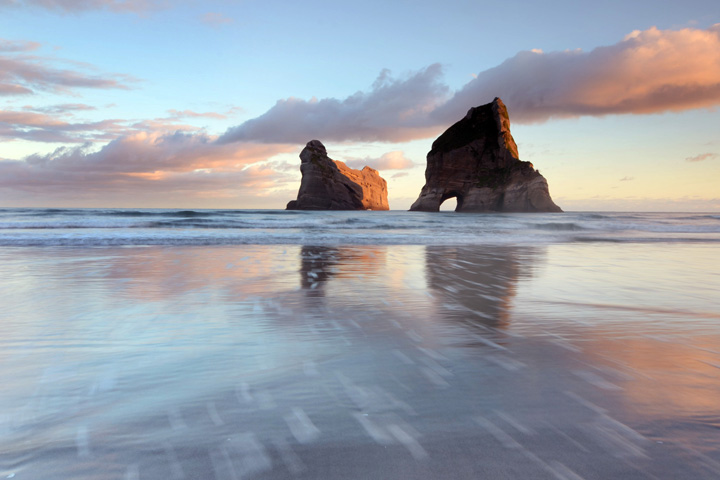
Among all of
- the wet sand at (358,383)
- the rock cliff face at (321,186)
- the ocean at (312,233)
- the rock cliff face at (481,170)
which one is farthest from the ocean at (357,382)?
the rock cliff face at (321,186)

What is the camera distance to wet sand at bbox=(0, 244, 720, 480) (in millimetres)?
1683

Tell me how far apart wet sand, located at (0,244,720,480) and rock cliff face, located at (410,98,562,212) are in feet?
275

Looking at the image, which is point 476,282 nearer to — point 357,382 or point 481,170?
point 357,382

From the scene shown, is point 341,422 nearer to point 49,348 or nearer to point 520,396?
point 520,396

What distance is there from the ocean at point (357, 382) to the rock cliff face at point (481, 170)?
83.8 metres

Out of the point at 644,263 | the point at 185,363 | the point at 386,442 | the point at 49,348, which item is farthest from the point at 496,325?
the point at 644,263

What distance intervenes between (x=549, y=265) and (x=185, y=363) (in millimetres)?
7502

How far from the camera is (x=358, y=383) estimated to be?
2.46m

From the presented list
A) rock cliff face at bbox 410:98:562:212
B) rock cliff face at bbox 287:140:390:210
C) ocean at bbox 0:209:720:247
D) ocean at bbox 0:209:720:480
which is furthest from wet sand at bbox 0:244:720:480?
rock cliff face at bbox 287:140:390:210

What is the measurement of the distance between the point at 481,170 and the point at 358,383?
316ft

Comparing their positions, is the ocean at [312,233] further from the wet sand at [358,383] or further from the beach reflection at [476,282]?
the wet sand at [358,383]

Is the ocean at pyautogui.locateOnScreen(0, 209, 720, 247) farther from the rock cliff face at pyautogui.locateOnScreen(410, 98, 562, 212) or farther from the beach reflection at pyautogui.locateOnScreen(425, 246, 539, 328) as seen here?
the rock cliff face at pyautogui.locateOnScreen(410, 98, 562, 212)

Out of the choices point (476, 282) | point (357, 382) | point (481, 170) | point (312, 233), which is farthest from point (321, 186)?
point (357, 382)

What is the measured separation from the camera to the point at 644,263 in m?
8.86
